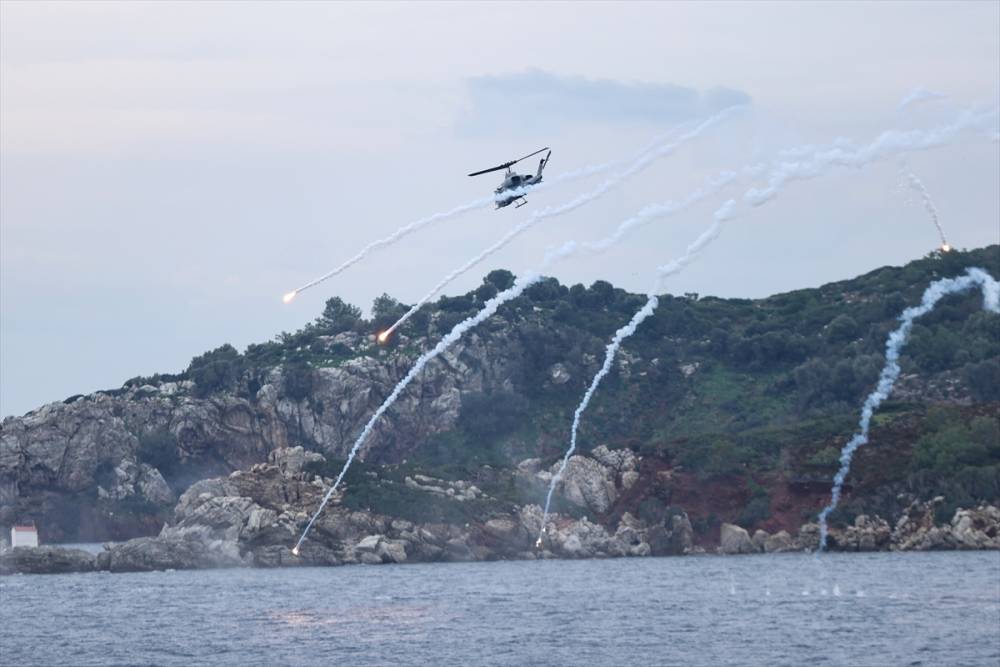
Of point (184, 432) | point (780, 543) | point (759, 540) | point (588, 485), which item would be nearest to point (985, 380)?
point (780, 543)

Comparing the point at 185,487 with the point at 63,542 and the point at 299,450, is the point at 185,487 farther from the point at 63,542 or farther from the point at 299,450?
the point at 299,450

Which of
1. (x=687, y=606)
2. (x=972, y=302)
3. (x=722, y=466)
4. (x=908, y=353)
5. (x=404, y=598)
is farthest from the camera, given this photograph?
(x=972, y=302)

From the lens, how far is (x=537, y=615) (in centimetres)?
9819

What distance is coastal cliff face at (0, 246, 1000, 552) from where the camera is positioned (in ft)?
464

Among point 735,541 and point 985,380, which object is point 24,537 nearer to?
point 735,541

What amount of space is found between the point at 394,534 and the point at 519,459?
42.2 metres

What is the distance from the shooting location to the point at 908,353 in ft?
586

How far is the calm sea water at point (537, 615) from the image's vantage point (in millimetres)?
83188

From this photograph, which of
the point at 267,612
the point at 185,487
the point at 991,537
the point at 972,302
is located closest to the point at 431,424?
the point at 185,487

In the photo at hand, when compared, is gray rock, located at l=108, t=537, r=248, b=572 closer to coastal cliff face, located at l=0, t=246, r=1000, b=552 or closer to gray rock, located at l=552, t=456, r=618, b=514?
coastal cliff face, located at l=0, t=246, r=1000, b=552

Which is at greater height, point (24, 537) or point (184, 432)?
point (184, 432)

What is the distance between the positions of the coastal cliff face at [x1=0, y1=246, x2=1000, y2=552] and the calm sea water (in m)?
9.12

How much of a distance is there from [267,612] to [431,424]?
8823 centimetres

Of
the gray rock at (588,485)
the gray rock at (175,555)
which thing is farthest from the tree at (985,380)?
the gray rock at (175,555)
